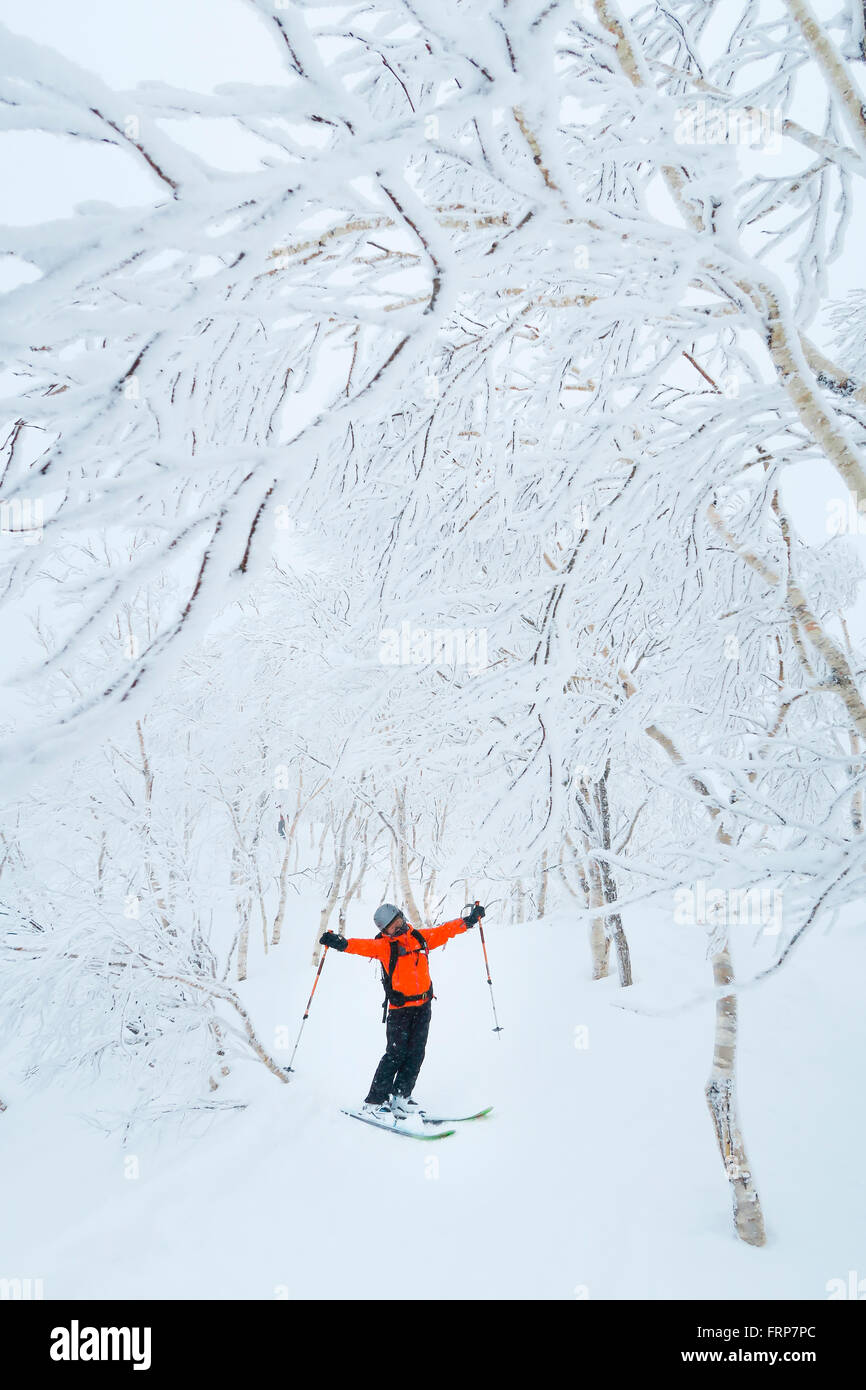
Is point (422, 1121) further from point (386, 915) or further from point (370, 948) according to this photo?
point (386, 915)

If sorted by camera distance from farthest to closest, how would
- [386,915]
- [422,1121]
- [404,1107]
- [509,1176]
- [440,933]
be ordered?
1. [440,933]
2. [386,915]
3. [404,1107]
4. [422,1121]
5. [509,1176]

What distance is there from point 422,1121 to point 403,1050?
1.76ft

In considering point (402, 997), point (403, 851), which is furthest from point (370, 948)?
point (403, 851)

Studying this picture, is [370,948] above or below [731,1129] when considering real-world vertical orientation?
above

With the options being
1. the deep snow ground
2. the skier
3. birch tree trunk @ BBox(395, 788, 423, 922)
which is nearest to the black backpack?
the skier

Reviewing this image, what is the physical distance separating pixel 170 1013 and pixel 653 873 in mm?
5098

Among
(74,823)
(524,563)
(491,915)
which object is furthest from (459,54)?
(491,915)

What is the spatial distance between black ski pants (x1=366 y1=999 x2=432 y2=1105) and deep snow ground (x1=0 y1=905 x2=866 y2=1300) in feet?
1.40

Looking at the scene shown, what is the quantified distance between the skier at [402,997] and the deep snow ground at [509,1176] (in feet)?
1.37

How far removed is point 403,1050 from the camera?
5.17 meters

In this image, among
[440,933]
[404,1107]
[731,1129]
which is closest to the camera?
[731,1129]

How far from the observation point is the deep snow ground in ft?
10.7

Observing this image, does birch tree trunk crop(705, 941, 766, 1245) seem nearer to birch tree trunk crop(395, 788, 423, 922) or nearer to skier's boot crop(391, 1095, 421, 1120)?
skier's boot crop(391, 1095, 421, 1120)
